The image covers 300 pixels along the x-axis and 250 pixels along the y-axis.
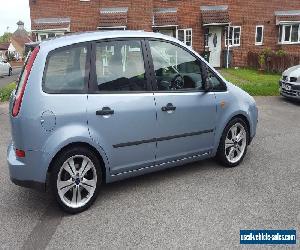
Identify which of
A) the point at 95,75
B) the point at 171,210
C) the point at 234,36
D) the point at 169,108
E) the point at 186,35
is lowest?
the point at 171,210

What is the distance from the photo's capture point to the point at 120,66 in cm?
436

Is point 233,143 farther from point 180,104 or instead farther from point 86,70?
point 86,70

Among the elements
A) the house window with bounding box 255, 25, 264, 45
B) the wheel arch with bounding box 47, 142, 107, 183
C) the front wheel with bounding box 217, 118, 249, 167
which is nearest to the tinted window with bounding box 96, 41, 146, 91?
the wheel arch with bounding box 47, 142, 107, 183

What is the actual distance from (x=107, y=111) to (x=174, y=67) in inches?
48.3

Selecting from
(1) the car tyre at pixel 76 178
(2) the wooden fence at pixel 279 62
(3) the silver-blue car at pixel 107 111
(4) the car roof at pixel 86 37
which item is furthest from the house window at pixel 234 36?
(1) the car tyre at pixel 76 178

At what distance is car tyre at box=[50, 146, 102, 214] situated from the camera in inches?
156

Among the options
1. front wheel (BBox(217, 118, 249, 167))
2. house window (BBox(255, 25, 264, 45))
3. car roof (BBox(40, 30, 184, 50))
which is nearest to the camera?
car roof (BBox(40, 30, 184, 50))

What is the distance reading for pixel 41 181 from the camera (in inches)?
154

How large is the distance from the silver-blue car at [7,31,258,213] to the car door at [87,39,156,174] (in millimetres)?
12

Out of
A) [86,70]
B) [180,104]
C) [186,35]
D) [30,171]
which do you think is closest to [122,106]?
[86,70]

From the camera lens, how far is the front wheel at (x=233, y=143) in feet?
17.6

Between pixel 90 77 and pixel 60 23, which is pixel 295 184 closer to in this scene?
pixel 90 77

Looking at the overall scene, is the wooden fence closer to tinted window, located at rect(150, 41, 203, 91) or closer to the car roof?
tinted window, located at rect(150, 41, 203, 91)

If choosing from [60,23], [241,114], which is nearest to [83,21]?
[60,23]
